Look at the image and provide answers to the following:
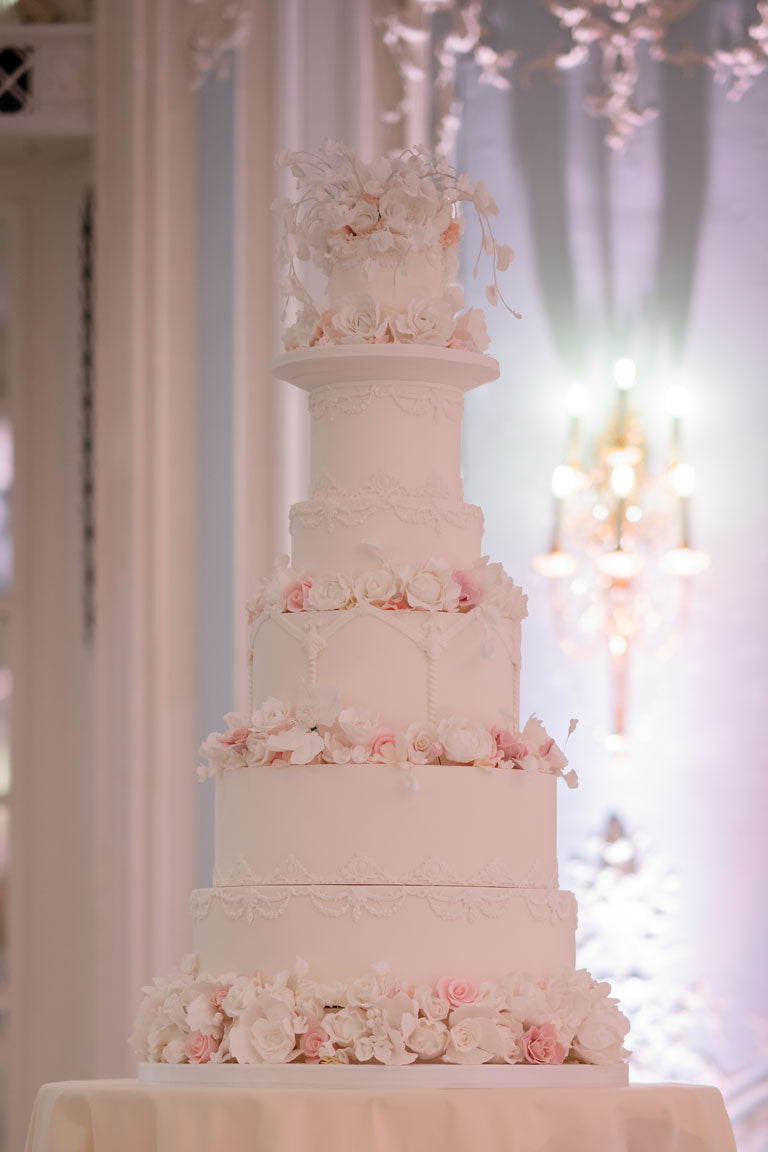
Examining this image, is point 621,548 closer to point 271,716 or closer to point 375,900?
point 271,716

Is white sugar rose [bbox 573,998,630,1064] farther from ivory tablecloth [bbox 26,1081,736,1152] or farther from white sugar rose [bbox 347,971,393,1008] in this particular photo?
white sugar rose [bbox 347,971,393,1008]

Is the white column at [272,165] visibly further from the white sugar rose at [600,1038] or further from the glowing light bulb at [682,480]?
the white sugar rose at [600,1038]

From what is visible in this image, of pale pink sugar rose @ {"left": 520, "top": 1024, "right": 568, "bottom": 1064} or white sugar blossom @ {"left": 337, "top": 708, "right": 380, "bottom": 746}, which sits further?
white sugar blossom @ {"left": 337, "top": 708, "right": 380, "bottom": 746}

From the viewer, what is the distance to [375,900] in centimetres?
296

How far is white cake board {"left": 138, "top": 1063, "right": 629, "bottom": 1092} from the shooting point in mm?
2783

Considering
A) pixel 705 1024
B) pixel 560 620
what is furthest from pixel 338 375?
pixel 705 1024

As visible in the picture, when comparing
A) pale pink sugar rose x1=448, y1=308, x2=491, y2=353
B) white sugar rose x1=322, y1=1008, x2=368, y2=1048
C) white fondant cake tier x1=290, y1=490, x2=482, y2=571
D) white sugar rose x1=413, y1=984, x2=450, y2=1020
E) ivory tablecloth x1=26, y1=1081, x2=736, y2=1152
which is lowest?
ivory tablecloth x1=26, y1=1081, x2=736, y2=1152

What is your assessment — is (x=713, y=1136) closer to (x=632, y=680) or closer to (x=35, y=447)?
(x=632, y=680)

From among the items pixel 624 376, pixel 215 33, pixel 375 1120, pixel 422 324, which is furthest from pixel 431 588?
pixel 215 33

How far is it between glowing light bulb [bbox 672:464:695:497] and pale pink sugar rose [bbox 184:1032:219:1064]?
2936mm

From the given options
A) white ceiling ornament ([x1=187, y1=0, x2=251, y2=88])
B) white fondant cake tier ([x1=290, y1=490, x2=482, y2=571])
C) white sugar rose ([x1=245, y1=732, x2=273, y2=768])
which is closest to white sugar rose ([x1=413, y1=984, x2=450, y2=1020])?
white sugar rose ([x1=245, y1=732, x2=273, y2=768])

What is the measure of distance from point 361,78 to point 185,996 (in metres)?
3.28

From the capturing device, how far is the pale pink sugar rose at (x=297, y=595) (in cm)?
319

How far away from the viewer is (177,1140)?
106 inches
